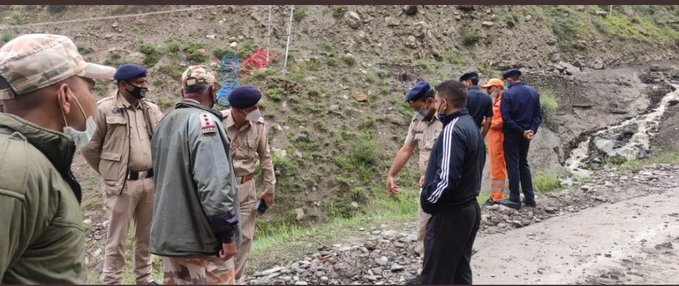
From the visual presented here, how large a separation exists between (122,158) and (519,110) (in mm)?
4857

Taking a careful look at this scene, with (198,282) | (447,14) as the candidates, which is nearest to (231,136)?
(198,282)

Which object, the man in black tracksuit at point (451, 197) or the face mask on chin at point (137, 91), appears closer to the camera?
the man in black tracksuit at point (451, 197)

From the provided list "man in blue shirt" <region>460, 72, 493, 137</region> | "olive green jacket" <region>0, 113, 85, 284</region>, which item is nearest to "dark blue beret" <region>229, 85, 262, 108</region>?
"olive green jacket" <region>0, 113, 85, 284</region>

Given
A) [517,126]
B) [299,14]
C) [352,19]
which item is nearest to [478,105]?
[517,126]

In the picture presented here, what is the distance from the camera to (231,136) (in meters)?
4.88

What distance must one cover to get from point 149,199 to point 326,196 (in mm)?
5737

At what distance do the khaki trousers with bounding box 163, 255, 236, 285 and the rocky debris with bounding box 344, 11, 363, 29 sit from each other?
12101mm

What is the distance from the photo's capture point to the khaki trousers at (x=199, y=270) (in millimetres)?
3209

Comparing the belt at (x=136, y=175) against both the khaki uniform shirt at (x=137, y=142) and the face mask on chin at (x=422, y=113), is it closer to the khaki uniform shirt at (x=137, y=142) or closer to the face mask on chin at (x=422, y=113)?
the khaki uniform shirt at (x=137, y=142)

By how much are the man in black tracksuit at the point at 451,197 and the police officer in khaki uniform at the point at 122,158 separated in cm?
249

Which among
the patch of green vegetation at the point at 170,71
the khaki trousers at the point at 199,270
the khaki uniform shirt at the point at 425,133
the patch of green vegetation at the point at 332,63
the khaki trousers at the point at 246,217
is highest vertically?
the patch of green vegetation at the point at 332,63

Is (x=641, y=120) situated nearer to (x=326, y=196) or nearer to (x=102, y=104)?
(x=326, y=196)

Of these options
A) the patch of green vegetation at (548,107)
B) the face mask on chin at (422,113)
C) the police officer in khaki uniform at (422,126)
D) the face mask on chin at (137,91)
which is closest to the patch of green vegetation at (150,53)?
the face mask on chin at (137,91)

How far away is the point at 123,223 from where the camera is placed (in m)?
4.61
